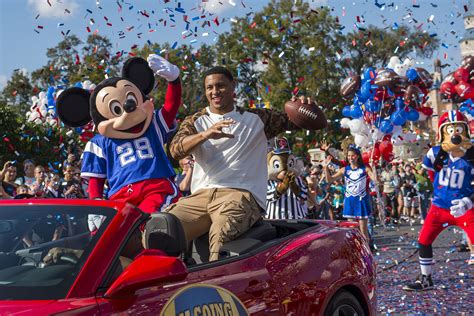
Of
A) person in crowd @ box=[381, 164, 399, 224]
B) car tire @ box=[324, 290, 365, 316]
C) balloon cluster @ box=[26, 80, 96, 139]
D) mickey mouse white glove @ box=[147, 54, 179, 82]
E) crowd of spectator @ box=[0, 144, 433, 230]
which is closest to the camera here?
car tire @ box=[324, 290, 365, 316]

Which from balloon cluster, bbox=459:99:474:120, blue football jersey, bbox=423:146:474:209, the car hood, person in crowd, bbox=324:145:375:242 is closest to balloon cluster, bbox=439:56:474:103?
balloon cluster, bbox=459:99:474:120

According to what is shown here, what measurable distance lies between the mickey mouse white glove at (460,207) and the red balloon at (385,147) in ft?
23.7

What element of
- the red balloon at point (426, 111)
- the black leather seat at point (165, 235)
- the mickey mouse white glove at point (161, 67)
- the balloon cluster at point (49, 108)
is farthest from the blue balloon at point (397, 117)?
the black leather seat at point (165, 235)

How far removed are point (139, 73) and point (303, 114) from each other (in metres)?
2.03

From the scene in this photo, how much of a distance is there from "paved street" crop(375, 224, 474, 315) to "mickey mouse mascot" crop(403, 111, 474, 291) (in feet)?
1.09

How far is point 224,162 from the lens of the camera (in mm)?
5098

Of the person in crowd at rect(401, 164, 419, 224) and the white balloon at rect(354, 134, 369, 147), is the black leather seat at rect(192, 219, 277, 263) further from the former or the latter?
the person in crowd at rect(401, 164, 419, 224)

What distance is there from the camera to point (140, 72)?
6.73m

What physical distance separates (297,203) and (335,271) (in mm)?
6695

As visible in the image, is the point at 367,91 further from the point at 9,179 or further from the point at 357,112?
the point at 9,179

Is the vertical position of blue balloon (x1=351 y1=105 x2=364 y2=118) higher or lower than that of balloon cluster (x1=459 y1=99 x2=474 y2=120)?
higher

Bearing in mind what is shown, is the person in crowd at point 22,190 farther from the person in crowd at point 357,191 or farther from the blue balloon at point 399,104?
the blue balloon at point 399,104

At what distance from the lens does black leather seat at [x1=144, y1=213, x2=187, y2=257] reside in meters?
3.68

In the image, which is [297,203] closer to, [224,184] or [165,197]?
[165,197]
